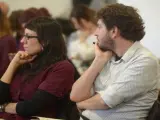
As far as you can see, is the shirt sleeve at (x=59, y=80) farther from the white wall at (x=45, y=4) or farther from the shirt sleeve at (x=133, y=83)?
the white wall at (x=45, y=4)

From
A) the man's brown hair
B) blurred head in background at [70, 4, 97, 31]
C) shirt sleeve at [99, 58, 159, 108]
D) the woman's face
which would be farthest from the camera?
blurred head in background at [70, 4, 97, 31]

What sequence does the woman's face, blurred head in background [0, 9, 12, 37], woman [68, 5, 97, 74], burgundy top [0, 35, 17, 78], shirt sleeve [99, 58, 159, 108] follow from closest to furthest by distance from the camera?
shirt sleeve [99, 58, 159, 108] < the woman's face < burgundy top [0, 35, 17, 78] < blurred head in background [0, 9, 12, 37] < woman [68, 5, 97, 74]

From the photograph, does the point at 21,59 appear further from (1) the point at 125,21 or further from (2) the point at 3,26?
(1) the point at 125,21

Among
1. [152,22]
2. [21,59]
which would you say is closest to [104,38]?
[21,59]

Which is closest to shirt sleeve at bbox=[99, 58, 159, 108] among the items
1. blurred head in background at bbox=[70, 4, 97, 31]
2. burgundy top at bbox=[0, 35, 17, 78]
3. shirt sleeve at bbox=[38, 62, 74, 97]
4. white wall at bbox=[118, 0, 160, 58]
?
shirt sleeve at bbox=[38, 62, 74, 97]

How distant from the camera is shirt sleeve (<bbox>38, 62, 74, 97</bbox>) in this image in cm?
199

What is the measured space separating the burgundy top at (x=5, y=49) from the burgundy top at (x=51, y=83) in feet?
1.72

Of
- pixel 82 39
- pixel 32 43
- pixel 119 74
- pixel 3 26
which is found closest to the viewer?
pixel 119 74

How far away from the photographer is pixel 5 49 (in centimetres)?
268

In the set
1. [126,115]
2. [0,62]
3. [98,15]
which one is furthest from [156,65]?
[0,62]

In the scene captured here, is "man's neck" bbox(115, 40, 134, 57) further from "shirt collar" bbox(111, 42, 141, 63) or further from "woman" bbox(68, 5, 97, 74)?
"woman" bbox(68, 5, 97, 74)

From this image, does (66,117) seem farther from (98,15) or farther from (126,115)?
(98,15)

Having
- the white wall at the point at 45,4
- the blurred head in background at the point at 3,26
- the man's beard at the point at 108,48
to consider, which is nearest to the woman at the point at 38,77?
the man's beard at the point at 108,48

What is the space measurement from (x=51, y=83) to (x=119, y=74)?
49cm
